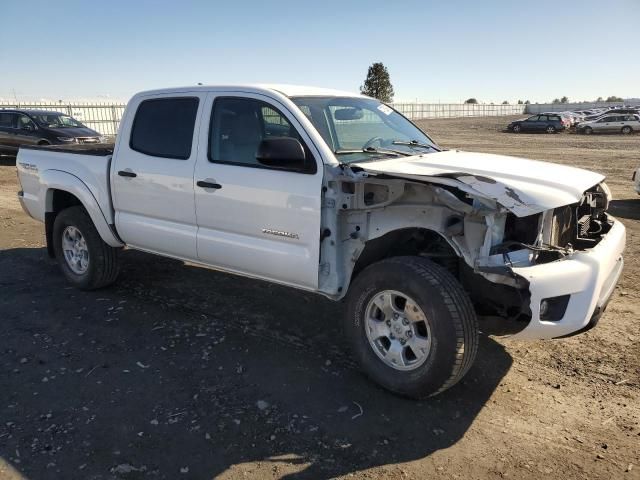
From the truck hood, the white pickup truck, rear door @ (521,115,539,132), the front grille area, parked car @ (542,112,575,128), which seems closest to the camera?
the truck hood

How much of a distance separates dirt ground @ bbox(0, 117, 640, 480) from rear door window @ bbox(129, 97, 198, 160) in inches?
59.8

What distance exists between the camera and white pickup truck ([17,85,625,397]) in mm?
3283

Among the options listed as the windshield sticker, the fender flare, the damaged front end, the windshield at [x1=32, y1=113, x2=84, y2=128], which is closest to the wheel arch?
the damaged front end

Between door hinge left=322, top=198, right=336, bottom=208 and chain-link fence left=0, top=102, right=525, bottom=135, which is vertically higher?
chain-link fence left=0, top=102, right=525, bottom=135

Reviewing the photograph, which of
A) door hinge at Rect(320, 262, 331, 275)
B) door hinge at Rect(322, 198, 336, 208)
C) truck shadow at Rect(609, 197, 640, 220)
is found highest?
door hinge at Rect(322, 198, 336, 208)

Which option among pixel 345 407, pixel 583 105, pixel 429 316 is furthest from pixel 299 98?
pixel 583 105

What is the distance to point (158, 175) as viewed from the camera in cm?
473

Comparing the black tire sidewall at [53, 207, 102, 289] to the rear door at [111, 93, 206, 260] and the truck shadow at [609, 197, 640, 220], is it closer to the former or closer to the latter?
the rear door at [111, 93, 206, 260]

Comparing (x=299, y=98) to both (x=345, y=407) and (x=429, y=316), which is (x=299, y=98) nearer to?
(x=429, y=316)

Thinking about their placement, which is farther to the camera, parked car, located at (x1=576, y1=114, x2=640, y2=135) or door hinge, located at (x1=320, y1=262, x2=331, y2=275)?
parked car, located at (x1=576, y1=114, x2=640, y2=135)

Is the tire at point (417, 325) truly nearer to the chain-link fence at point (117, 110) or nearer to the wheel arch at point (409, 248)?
the wheel arch at point (409, 248)

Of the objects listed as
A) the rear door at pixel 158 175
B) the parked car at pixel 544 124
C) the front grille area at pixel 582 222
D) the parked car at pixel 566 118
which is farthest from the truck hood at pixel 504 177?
the parked car at pixel 566 118

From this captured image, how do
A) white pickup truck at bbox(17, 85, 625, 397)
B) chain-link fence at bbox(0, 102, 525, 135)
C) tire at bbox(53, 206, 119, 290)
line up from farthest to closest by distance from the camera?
chain-link fence at bbox(0, 102, 525, 135), tire at bbox(53, 206, 119, 290), white pickup truck at bbox(17, 85, 625, 397)

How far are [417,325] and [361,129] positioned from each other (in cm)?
177
